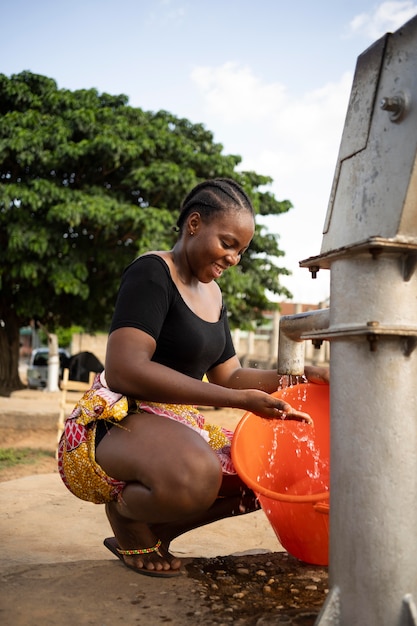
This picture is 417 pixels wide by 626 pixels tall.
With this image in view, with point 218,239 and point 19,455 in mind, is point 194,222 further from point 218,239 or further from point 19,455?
point 19,455

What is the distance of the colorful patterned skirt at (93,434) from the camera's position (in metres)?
2.09

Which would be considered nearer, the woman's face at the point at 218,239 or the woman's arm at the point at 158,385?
the woman's arm at the point at 158,385

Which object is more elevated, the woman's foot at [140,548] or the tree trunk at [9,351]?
the tree trunk at [9,351]

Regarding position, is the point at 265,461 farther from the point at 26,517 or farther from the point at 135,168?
the point at 135,168

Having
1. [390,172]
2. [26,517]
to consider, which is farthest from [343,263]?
[26,517]

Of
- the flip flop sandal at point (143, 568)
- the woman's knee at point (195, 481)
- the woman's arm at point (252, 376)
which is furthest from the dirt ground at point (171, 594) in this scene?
the woman's arm at point (252, 376)

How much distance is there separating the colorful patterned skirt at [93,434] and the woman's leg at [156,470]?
0.04m

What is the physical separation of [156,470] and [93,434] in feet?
0.96

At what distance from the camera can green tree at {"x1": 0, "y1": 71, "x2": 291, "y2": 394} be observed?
34.8ft

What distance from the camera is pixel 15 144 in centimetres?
1062

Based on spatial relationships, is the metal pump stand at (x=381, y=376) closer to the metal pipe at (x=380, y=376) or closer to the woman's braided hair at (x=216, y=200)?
the metal pipe at (x=380, y=376)

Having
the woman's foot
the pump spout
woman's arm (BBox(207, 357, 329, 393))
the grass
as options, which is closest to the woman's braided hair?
the pump spout

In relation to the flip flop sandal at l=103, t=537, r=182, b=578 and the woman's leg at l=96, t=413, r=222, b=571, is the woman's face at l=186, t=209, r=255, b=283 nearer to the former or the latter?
the woman's leg at l=96, t=413, r=222, b=571

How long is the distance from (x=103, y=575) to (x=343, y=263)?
1232mm
